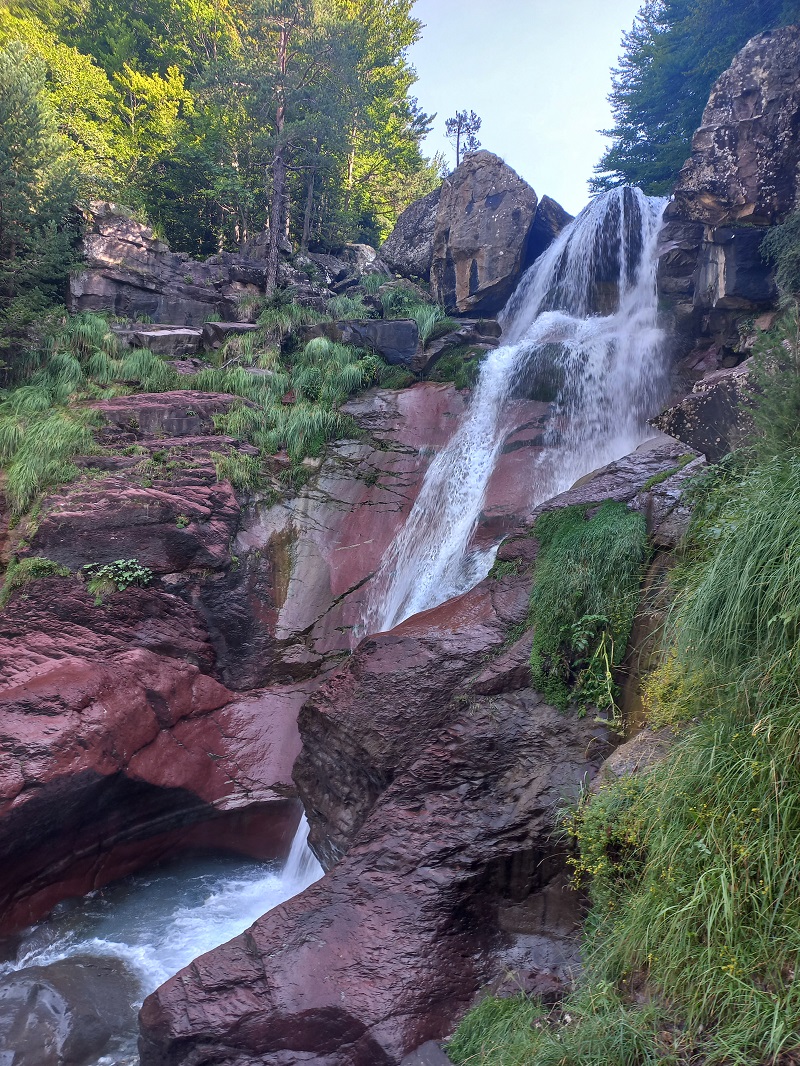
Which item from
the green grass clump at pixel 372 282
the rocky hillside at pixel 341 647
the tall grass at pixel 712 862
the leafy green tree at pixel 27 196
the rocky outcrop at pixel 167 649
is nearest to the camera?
the tall grass at pixel 712 862

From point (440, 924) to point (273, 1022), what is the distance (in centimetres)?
134

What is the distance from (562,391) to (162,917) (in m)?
9.33

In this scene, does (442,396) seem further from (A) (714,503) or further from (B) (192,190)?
(B) (192,190)

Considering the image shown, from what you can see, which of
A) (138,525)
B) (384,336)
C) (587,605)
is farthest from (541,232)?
(587,605)

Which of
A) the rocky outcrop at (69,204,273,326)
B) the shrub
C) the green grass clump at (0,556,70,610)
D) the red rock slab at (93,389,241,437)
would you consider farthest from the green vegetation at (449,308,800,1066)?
the rocky outcrop at (69,204,273,326)

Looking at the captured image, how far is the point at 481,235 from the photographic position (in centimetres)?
1617

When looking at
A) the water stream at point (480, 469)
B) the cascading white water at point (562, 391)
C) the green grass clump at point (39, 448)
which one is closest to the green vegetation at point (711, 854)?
the water stream at point (480, 469)

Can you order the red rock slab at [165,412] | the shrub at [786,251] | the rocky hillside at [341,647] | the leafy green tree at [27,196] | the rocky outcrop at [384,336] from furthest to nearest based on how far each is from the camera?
the rocky outcrop at [384,336], the leafy green tree at [27,196], the red rock slab at [165,412], the shrub at [786,251], the rocky hillside at [341,647]

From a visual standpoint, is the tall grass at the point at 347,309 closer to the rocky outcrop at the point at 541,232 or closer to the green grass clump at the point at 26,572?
the rocky outcrop at the point at 541,232

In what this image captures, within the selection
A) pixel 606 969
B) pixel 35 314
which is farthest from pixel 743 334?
pixel 35 314

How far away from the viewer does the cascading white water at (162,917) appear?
20.5ft

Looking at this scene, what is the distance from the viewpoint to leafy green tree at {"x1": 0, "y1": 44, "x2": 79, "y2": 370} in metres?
12.2

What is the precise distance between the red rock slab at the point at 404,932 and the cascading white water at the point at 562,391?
10.1 ft

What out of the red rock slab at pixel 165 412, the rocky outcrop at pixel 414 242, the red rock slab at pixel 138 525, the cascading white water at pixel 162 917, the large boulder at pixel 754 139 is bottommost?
the cascading white water at pixel 162 917
